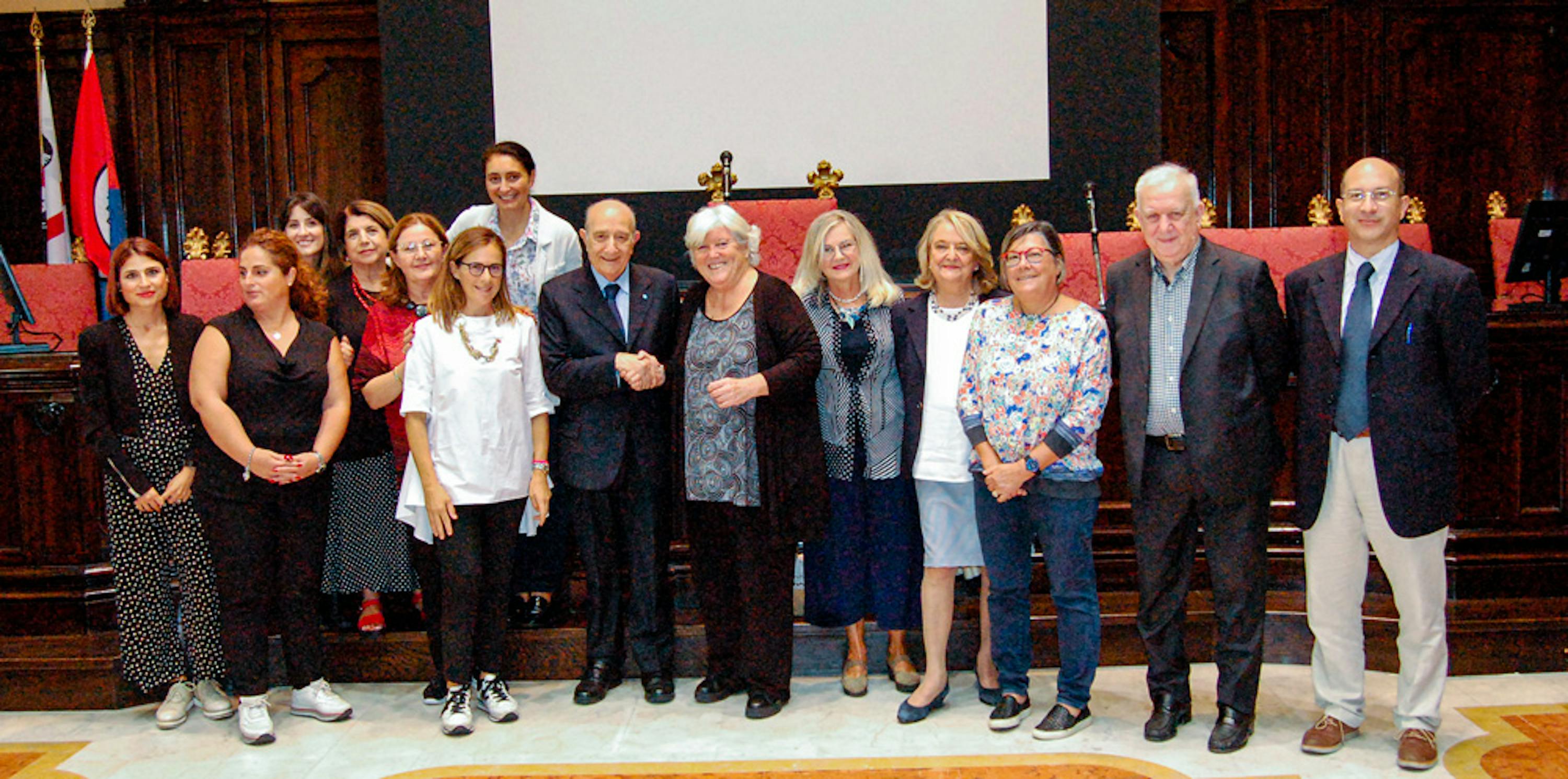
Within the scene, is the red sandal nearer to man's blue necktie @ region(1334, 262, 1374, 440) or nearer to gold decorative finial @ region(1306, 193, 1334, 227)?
man's blue necktie @ region(1334, 262, 1374, 440)

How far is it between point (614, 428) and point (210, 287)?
2667 mm

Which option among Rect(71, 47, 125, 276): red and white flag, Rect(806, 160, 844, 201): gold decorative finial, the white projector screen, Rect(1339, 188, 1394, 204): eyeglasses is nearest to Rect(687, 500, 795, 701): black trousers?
Rect(1339, 188, 1394, 204): eyeglasses

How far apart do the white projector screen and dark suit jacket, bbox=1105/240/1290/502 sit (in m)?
3.05

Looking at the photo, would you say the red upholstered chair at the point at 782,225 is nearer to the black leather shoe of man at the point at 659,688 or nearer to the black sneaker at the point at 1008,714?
the black leather shoe of man at the point at 659,688

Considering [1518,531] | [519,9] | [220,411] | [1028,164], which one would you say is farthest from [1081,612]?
[519,9]

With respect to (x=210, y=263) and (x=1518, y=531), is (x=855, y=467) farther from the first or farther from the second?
(x=210, y=263)

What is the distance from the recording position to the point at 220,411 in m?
3.04

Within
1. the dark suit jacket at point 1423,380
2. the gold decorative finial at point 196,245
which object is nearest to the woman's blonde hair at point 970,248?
the dark suit jacket at point 1423,380

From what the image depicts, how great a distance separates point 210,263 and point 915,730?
145 inches

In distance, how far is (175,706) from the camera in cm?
327

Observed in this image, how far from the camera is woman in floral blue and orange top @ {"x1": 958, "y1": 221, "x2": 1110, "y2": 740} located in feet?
9.40

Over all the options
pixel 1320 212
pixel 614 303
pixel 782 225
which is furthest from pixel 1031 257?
pixel 1320 212

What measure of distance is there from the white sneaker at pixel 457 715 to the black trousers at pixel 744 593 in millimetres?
705

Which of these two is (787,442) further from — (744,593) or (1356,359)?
(1356,359)
